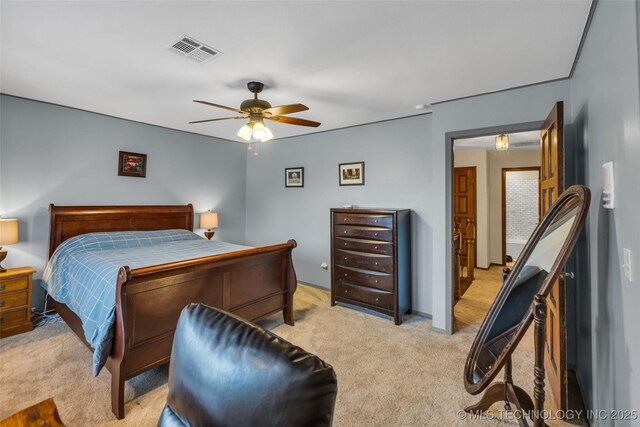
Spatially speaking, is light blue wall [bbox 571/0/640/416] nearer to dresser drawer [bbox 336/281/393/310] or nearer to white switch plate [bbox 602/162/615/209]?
white switch plate [bbox 602/162/615/209]

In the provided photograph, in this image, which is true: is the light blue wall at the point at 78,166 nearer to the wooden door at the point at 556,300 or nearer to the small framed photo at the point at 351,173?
the small framed photo at the point at 351,173

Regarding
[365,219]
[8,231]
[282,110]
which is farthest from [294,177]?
[8,231]

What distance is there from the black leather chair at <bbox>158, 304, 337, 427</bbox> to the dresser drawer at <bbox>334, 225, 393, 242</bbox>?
266 centimetres

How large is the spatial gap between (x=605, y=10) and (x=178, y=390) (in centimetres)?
249

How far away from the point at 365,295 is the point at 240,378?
297cm

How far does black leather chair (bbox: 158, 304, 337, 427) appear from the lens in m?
0.75

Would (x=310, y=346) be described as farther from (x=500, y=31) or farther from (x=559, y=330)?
(x=500, y=31)

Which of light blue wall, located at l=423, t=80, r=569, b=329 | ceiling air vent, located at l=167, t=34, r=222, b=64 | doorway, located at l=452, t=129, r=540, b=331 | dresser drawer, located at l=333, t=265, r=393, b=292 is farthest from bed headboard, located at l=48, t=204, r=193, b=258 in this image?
doorway, located at l=452, t=129, r=540, b=331

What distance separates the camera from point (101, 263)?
264 centimetres

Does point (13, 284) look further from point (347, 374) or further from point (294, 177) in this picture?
point (294, 177)

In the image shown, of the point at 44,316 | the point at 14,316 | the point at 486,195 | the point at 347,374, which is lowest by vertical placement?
the point at 347,374

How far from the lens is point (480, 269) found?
600cm

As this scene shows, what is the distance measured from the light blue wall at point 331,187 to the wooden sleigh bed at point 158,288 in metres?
1.43

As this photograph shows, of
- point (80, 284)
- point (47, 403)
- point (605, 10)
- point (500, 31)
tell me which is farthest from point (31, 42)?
point (605, 10)
